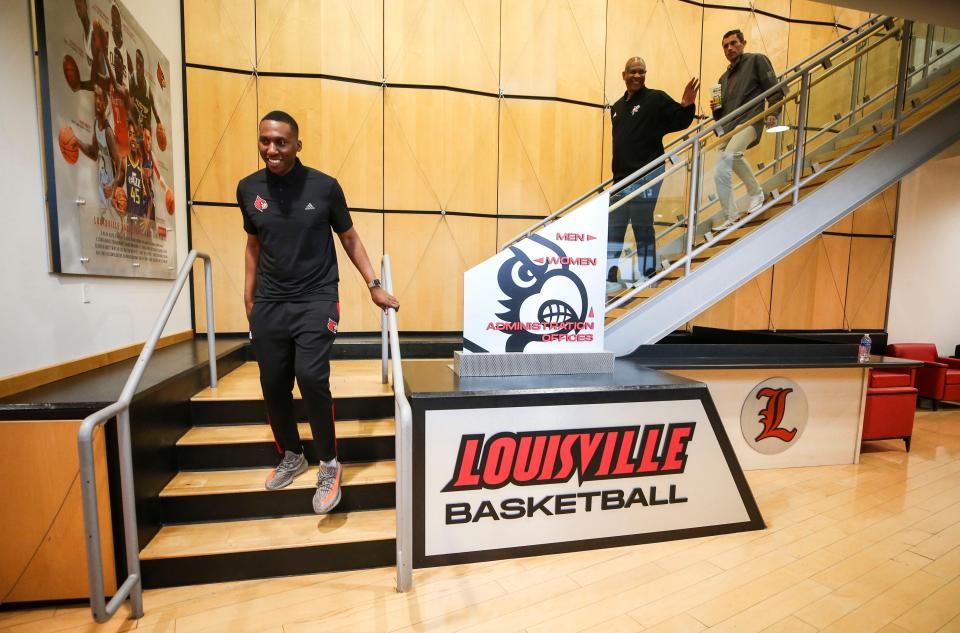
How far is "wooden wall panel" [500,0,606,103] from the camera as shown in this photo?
5180 millimetres

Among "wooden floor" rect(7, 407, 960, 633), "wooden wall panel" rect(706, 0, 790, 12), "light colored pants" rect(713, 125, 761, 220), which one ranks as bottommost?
"wooden floor" rect(7, 407, 960, 633)

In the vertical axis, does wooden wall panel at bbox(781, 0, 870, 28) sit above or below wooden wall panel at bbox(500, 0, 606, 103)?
above

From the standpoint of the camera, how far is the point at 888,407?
13.5 feet

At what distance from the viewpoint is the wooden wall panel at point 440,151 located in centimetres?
501

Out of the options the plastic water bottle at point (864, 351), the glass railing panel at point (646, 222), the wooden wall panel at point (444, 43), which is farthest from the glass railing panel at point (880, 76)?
the wooden wall panel at point (444, 43)

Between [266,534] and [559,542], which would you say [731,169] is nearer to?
[559,542]

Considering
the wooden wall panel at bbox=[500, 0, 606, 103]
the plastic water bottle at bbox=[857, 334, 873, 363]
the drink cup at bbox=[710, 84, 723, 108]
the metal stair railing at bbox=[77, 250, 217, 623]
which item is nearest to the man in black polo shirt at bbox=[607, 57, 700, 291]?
the drink cup at bbox=[710, 84, 723, 108]

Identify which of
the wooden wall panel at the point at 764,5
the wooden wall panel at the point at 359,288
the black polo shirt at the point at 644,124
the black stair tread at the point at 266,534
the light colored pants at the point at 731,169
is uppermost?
the wooden wall panel at the point at 764,5

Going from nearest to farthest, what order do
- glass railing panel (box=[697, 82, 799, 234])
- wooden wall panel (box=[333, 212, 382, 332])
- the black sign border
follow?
the black sign border
glass railing panel (box=[697, 82, 799, 234])
wooden wall panel (box=[333, 212, 382, 332])

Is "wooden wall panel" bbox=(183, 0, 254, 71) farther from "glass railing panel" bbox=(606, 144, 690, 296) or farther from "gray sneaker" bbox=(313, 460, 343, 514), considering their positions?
"gray sneaker" bbox=(313, 460, 343, 514)

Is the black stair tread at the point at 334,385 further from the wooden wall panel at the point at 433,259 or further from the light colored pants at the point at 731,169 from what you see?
the light colored pants at the point at 731,169

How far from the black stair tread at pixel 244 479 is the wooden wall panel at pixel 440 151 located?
326 cm

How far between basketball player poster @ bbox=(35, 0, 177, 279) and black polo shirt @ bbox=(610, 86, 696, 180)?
3.85 metres

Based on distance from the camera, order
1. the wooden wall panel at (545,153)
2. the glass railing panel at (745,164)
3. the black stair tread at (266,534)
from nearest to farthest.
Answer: the black stair tread at (266,534), the glass railing panel at (745,164), the wooden wall panel at (545,153)
